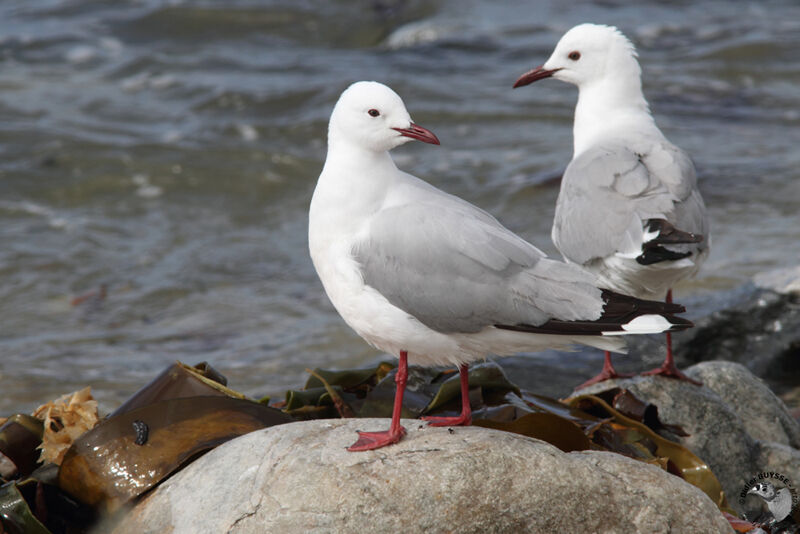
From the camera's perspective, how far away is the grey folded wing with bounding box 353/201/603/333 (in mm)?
3416

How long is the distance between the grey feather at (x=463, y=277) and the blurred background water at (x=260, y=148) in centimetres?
259

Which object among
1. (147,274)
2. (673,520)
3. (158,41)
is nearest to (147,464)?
(673,520)

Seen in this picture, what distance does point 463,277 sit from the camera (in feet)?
11.3

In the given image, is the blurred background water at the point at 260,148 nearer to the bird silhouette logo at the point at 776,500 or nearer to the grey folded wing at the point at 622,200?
the grey folded wing at the point at 622,200

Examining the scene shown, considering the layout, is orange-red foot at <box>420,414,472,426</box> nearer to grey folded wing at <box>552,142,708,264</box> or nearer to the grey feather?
the grey feather

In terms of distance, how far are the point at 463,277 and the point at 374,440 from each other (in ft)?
2.06

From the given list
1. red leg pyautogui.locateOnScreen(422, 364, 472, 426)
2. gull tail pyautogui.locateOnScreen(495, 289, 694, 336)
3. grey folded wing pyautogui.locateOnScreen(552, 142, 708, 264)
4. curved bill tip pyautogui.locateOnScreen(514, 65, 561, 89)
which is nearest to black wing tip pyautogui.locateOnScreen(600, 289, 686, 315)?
gull tail pyautogui.locateOnScreen(495, 289, 694, 336)

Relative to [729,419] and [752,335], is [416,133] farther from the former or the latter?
[752,335]

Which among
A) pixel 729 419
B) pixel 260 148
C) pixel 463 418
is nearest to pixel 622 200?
Result: pixel 729 419

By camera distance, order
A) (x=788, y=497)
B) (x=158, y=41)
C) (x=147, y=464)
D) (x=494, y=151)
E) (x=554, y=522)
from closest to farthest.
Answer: (x=554, y=522) < (x=147, y=464) < (x=788, y=497) < (x=494, y=151) < (x=158, y=41)

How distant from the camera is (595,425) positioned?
4125mm

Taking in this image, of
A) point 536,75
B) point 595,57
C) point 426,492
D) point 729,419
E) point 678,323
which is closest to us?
point 426,492

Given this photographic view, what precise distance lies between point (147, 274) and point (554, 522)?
242 inches

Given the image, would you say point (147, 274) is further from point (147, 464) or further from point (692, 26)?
point (692, 26)
